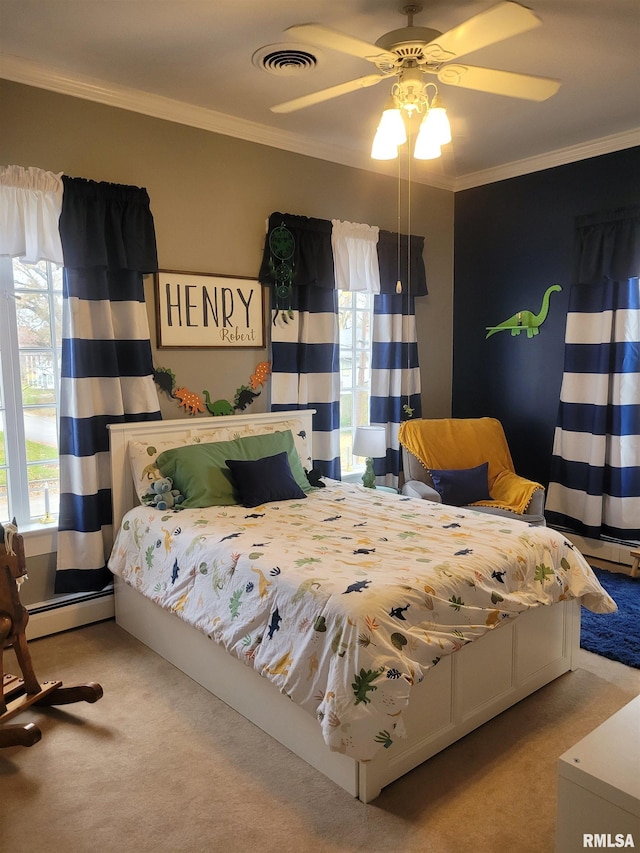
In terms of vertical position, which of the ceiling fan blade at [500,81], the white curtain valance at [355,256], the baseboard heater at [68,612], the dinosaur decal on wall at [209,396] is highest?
the ceiling fan blade at [500,81]

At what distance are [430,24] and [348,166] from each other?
1.70 meters

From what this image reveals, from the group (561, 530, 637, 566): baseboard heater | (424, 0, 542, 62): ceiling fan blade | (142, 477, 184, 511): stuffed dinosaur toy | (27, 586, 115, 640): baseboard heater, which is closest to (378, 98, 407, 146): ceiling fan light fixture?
(424, 0, 542, 62): ceiling fan blade

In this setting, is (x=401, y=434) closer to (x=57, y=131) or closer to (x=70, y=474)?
(x=70, y=474)

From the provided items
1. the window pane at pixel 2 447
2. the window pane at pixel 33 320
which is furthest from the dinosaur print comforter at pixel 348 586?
the window pane at pixel 33 320

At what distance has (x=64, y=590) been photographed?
3.26 metres

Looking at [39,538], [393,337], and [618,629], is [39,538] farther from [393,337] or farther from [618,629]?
[618,629]

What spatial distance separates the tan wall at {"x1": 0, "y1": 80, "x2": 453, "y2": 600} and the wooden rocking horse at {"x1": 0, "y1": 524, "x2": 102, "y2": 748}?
4.60ft

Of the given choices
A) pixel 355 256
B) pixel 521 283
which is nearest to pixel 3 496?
pixel 355 256

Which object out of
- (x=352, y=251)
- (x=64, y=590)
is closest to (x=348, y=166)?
(x=352, y=251)

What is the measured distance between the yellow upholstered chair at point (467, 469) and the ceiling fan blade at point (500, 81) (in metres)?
2.26

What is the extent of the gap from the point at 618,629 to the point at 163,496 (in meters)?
2.43

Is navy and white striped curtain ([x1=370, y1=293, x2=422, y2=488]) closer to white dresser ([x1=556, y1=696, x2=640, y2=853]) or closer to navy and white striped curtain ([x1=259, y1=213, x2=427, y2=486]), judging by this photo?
navy and white striped curtain ([x1=259, y1=213, x2=427, y2=486])

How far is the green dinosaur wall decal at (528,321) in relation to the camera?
14.6ft

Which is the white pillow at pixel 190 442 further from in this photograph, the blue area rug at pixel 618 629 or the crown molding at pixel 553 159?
the crown molding at pixel 553 159
